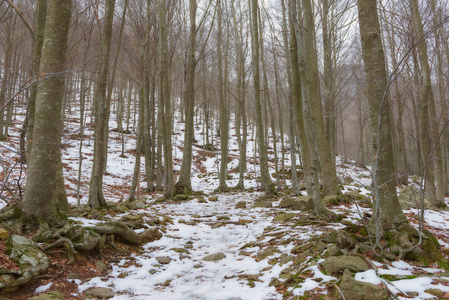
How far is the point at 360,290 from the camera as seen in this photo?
8.20 feet

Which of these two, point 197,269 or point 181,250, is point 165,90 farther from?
point 197,269

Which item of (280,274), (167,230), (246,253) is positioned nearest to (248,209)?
(167,230)

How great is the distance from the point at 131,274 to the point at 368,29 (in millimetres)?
5130

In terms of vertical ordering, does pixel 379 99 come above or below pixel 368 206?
above

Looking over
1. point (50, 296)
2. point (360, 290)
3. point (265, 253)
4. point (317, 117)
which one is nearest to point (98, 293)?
point (50, 296)

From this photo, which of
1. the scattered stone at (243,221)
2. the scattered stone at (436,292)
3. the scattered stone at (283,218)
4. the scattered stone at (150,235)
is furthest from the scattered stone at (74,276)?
the scattered stone at (283,218)

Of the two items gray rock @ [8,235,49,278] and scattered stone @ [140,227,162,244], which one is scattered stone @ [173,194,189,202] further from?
gray rock @ [8,235,49,278]

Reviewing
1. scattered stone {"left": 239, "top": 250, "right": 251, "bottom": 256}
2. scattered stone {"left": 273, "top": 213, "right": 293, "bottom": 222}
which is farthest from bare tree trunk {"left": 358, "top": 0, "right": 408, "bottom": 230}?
scattered stone {"left": 273, "top": 213, "right": 293, "bottom": 222}

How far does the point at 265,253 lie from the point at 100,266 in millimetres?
2442

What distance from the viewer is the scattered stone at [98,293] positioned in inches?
120

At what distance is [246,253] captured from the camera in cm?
439

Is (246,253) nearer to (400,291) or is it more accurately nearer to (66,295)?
(400,291)

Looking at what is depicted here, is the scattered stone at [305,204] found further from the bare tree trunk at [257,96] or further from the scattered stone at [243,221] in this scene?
the bare tree trunk at [257,96]

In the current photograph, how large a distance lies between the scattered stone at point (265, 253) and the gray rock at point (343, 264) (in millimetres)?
1106
